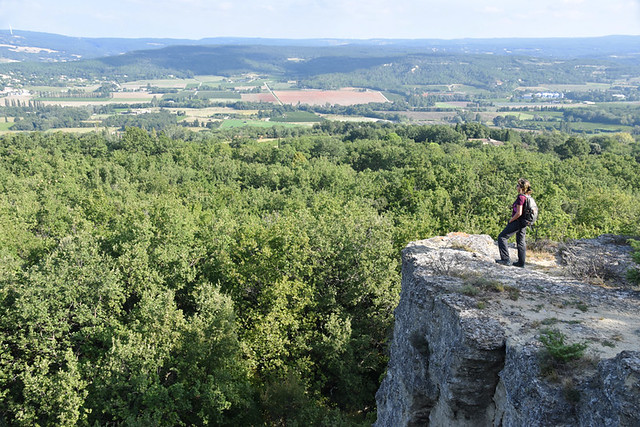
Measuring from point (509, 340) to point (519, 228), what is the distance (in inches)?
265

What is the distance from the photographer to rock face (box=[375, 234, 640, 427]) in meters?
11.0

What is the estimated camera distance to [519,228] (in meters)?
18.5

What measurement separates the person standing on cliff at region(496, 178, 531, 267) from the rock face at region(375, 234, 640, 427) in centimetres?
59

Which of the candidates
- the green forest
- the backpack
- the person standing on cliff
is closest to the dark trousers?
the person standing on cliff

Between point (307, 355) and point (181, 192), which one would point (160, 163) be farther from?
point (307, 355)

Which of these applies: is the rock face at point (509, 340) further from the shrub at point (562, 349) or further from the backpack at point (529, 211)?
the backpack at point (529, 211)

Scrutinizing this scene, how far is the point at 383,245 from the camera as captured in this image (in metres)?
28.3

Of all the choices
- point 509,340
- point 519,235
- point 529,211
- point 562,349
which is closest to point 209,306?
point 519,235

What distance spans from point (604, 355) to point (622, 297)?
4717 mm

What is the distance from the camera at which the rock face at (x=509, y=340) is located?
1099 cm

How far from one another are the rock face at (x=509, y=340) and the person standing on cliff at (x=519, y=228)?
1.95 feet

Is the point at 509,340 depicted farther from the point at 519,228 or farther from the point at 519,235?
the point at 519,228

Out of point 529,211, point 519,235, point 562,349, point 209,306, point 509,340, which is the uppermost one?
point 529,211

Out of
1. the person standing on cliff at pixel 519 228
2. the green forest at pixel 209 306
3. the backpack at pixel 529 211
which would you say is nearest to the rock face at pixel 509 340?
the person standing on cliff at pixel 519 228
